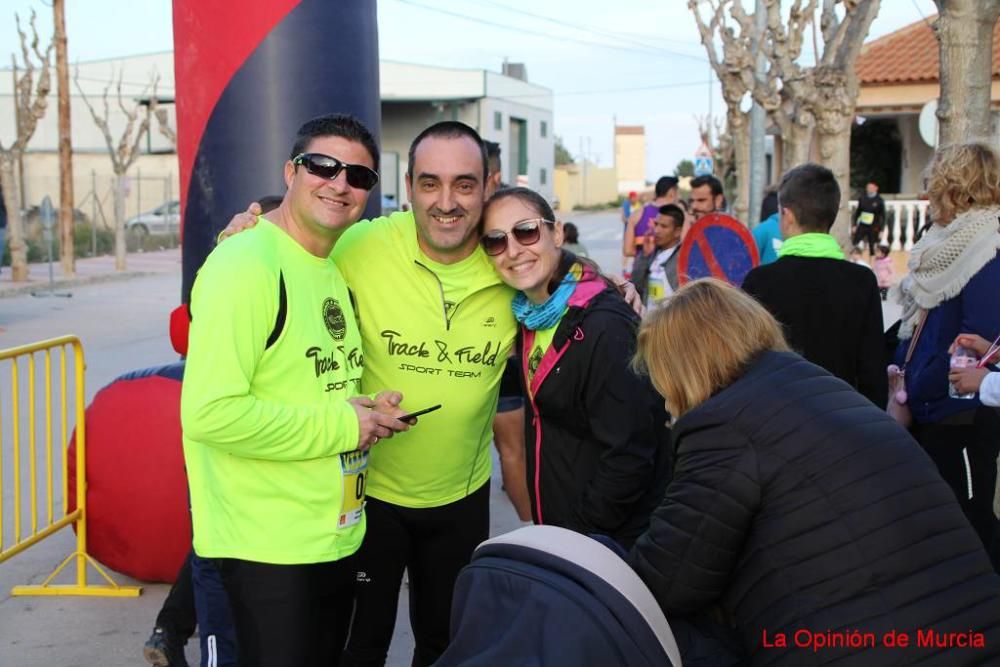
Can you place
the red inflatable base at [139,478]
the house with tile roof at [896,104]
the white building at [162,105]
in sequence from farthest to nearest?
the white building at [162,105], the house with tile roof at [896,104], the red inflatable base at [139,478]

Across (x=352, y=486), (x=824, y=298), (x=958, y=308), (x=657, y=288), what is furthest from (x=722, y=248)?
(x=352, y=486)

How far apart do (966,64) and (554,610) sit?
16.6 ft

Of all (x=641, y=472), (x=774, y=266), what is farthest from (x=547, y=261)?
(x=774, y=266)

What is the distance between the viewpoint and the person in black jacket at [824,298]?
438 centimetres

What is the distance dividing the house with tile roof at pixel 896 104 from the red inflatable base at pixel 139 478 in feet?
57.7

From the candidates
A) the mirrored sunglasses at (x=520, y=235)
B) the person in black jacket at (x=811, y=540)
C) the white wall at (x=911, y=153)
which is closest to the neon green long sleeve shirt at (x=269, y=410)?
the mirrored sunglasses at (x=520, y=235)

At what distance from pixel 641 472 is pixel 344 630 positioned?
0.96 meters

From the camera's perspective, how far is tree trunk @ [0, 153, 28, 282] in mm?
20375

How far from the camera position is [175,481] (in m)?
4.83

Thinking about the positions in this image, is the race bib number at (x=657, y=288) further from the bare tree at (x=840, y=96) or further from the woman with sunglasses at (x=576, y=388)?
the woman with sunglasses at (x=576, y=388)

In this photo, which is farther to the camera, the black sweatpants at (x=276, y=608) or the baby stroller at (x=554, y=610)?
the black sweatpants at (x=276, y=608)

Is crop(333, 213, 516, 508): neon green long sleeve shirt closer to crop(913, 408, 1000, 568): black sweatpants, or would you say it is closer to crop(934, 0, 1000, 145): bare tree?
crop(913, 408, 1000, 568): black sweatpants

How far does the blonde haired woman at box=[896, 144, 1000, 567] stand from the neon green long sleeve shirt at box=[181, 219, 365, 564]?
250cm

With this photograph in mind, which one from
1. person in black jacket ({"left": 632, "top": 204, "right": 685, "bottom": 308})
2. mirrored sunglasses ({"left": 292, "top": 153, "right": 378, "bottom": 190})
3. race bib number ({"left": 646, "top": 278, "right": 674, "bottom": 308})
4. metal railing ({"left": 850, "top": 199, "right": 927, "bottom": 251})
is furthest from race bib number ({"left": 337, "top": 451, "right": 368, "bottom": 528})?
metal railing ({"left": 850, "top": 199, "right": 927, "bottom": 251})
